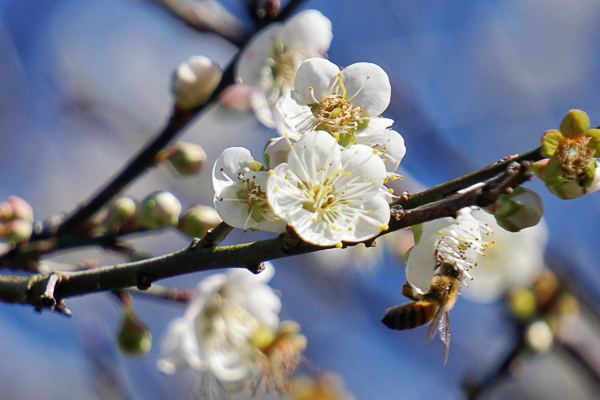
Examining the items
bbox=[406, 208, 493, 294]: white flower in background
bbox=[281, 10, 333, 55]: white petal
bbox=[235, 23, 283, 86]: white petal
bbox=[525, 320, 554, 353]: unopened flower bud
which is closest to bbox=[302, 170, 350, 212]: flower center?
bbox=[406, 208, 493, 294]: white flower in background

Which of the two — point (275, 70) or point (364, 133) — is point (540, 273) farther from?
point (364, 133)

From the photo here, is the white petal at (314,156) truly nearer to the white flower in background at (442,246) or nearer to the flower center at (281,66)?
the white flower in background at (442,246)

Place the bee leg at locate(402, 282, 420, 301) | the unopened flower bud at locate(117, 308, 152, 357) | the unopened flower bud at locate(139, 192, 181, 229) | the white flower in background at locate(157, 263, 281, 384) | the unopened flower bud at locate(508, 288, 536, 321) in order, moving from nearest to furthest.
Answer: the bee leg at locate(402, 282, 420, 301)
the unopened flower bud at locate(139, 192, 181, 229)
the unopened flower bud at locate(117, 308, 152, 357)
the white flower in background at locate(157, 263, 281, 384)
the unopened flower bud at locate(508, 288, 536, 321)

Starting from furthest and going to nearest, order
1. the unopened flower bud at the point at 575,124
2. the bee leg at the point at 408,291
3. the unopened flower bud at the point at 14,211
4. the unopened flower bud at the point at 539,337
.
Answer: the unopened flower bud at the point at 539,337 < the unopened flower bud at the point at 14,211 < the bee leg at the point at 408,291 < the unopened flower bud at the point at 575,124

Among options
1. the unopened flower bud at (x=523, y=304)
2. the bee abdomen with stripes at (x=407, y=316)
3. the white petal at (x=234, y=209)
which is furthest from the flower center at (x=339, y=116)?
the unopened flower bud at (x=523, y=304)

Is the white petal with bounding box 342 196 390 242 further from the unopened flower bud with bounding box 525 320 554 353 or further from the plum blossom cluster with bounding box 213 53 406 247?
the unopened flower bud with bounding box 525 320 554 353

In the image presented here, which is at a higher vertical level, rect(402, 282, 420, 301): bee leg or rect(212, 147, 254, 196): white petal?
rect(212, 147, 254, 196): white petal

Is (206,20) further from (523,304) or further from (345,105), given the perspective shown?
(523,304)
